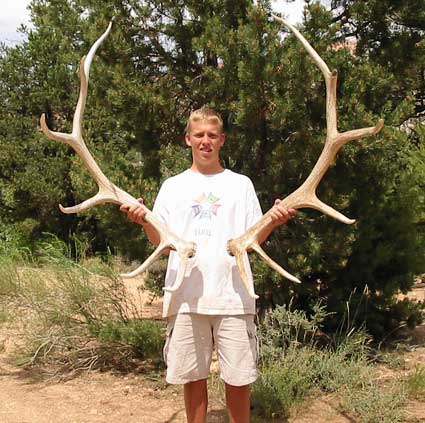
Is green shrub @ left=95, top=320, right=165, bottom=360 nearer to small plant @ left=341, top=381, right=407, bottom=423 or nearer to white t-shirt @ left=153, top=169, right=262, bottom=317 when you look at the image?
small plant @ left=341, top=381, right=407, bottom=423

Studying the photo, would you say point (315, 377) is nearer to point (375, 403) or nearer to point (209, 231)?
point (375, 403)

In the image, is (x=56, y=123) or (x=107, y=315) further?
(x=56, y=123)

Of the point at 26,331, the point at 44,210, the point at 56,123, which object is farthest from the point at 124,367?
the point at 56,123

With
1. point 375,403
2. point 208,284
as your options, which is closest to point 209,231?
point 208,284

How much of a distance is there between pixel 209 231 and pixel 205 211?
99 mm

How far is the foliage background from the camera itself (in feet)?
14.5

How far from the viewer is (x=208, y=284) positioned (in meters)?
2.94

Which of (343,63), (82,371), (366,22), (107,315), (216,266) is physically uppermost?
(366,22)

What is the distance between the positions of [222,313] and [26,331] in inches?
107

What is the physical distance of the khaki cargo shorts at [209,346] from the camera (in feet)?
9.82

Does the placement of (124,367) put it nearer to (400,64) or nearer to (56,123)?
(400,64)

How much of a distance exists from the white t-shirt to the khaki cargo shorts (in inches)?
2.6

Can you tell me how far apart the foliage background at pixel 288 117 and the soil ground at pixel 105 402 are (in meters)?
0.91

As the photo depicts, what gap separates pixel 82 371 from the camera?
4898mm
